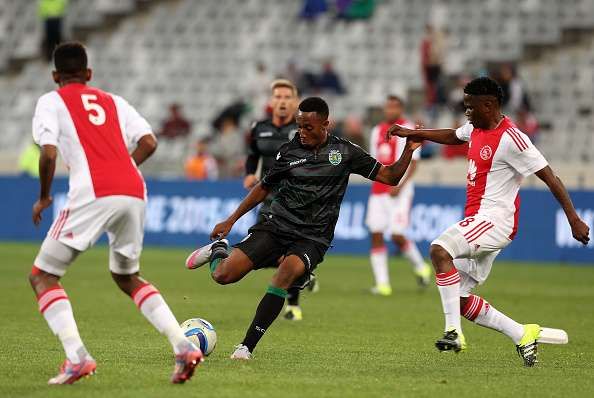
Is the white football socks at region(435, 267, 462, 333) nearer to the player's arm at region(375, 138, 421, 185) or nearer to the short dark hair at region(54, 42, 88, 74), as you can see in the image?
the player's arm at region(375, 138, 421, 185)

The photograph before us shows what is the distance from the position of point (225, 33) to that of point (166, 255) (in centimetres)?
1040

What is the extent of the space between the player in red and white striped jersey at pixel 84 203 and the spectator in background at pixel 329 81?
20456 millimetres

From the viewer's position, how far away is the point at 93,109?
8.48 metres

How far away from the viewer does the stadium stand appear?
93.1ft

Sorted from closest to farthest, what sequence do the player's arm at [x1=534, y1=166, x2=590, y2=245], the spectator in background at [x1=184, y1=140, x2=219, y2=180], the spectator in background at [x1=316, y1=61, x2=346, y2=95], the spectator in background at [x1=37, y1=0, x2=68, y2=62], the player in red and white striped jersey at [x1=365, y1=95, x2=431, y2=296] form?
1. the player's arm at [x1=534, y1=166, x2=590, y2=245]
2. the player in red and white striped jersey at [x1=365, y1=95, x2=431, y2=296]
3. the spectator in background at [x1=184, y1=140, x2=219, y2=180]
4. the spectator in background at [x1=316, y1=61, x2=346, y2=95]
5. the spectator in background at [x1=37, y1=0, x2=68, y2=62]

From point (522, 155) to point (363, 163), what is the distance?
1.29 metres

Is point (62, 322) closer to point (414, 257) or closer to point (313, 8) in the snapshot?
point (414, 257)

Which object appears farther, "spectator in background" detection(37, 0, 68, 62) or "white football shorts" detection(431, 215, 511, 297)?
"spectator in background" detection(37, 0, 68, 62)

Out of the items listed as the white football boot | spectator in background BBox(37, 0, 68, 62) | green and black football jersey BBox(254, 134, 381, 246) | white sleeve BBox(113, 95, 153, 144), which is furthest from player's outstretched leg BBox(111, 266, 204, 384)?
spectator in background BBox(37, 0, 68, 62)

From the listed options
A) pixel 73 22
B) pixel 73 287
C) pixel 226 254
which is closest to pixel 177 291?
pixel 73 287

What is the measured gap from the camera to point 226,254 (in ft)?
33.6

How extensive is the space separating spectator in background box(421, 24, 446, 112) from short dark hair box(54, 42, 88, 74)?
19.0 meters

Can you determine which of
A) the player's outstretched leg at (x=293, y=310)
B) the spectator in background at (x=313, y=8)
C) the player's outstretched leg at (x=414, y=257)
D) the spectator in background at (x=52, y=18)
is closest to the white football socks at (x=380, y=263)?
the player's outstretched leg at (x=414, y=257)

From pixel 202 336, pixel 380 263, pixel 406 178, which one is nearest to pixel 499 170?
pixel 202 336
